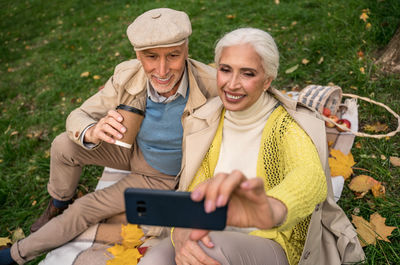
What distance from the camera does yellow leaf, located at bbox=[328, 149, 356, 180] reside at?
2.91 metres

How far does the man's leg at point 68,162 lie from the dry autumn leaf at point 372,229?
1.95 m

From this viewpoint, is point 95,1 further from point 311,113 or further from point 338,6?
point 311,113

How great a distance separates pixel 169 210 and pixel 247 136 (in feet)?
3.51

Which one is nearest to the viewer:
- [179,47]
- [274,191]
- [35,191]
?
[274,191]

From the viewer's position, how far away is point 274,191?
146 centimetres

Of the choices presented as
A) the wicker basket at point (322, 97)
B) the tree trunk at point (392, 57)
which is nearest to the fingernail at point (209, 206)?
the wicker basket at point (322, 97)

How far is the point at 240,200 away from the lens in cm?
124

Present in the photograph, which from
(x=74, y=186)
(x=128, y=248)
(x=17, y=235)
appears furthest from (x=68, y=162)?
(x=17, y=235)

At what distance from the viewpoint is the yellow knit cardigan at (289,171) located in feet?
4.85

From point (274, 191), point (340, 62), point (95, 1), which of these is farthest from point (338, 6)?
point (95, 1)

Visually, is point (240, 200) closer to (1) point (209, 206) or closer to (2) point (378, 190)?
(1) point (209, 206)

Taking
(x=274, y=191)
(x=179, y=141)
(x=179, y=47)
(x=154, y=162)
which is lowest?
(x=154, y=162)

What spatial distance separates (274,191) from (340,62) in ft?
10.3

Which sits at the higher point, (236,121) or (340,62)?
(236,121)
